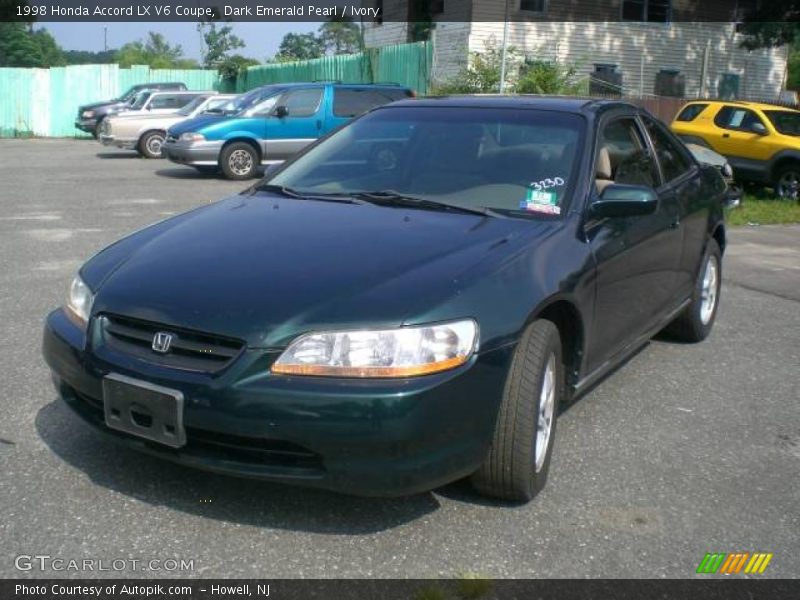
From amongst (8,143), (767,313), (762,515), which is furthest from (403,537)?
(8,143)

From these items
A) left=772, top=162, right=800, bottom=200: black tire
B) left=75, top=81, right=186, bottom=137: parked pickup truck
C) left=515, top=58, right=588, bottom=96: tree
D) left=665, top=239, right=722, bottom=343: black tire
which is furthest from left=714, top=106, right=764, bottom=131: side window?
left=75, top=81, right=186, bottom=137: parked pickup truck

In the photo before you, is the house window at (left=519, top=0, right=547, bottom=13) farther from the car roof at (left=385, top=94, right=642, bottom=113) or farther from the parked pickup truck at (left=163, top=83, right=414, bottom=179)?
the car roof at (left=385, top=94, right=642, bottom=113)

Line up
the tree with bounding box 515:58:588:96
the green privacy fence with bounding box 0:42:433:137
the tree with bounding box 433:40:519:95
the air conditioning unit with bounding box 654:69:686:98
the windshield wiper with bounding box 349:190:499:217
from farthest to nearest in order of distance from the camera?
1. the green privacy fence with bounding box 0:42:433:137
2. the air conditioning unit with bounding box 654:69:686:98
3. the tree with bounding box 433:40:519:95
4. the tree with bounding box 515:58:588:96
5. the windshield wiper with bounding box 349:190:499:217

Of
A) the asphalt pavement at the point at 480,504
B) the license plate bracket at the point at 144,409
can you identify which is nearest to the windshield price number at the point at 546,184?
the asphalt pavement at the point at 480,504

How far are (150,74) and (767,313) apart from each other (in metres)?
31.1

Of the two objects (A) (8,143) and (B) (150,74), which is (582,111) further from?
(B) (150,74)

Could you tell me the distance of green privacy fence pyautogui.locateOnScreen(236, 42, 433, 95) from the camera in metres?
22.8

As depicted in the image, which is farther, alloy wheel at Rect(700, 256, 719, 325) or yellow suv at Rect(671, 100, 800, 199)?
yellow suv at Rect(671, 100, 800, 199)

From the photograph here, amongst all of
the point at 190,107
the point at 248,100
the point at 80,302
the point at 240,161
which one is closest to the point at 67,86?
the point at 190,107

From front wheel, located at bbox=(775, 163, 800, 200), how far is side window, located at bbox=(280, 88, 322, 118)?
27.2 feet

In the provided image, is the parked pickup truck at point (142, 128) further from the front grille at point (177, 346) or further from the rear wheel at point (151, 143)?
the front grille at point (177, 346)

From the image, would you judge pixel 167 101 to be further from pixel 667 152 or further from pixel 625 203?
pixel 625 203

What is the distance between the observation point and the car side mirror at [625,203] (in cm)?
412

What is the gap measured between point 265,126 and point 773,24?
12447 mm
